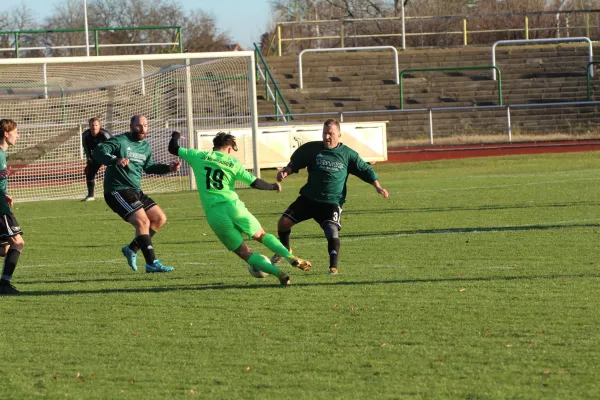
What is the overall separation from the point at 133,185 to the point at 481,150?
21.5 meters

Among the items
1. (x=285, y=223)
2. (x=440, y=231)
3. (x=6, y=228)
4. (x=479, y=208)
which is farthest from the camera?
(x=479, y=208)

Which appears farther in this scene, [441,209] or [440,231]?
[441,209]

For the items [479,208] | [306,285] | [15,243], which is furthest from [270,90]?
[306,285]

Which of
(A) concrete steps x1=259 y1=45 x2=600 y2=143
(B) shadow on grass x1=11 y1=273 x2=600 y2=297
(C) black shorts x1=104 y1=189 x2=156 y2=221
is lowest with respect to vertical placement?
(B) shadow on grass x1=11 y1=273 x2=600 y2=297

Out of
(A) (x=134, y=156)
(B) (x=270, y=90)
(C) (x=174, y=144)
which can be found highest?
(B) (x=270, y=90)

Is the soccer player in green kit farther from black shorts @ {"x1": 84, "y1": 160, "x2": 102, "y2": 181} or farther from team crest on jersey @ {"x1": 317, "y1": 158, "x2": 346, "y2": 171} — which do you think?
black shorts @ {"x1": 84, "y1": 160, "x2": 102, "y2": 181}

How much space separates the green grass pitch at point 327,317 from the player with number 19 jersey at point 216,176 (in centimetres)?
85

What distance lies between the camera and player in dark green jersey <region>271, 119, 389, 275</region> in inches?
412

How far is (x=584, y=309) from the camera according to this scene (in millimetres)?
7922

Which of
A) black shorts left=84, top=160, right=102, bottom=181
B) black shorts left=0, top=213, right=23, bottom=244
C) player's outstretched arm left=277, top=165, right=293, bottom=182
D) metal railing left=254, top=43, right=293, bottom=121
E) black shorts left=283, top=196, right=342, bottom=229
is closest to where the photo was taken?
black shorts left=0, top=213, right=23, bottom=244

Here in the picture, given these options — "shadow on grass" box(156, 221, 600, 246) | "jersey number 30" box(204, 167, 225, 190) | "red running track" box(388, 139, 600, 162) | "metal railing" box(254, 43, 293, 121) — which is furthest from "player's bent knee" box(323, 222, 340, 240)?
"metal railing" box(254, 43, 293, 121)

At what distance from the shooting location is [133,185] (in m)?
11.5

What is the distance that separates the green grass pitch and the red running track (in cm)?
1613

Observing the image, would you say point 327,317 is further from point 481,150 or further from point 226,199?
point 481,150
